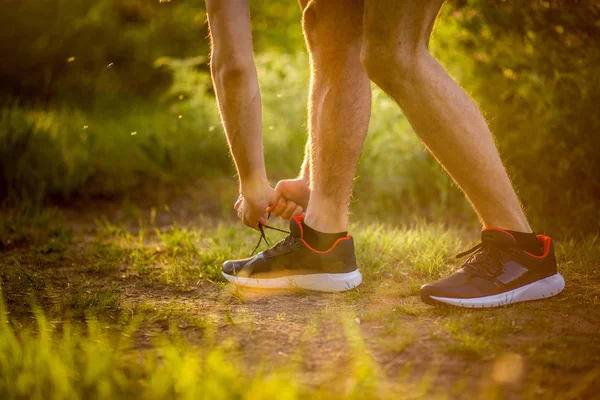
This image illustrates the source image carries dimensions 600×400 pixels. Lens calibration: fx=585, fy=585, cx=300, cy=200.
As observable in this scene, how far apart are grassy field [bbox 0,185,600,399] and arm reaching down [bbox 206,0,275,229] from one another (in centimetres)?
42

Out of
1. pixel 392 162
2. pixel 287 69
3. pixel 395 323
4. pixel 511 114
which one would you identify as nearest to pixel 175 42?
pixel 287 69

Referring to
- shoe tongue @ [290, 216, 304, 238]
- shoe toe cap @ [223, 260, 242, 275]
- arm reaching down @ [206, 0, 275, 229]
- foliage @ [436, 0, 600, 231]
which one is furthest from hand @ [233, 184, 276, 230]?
foliage @ [436, 0, 600, 231]

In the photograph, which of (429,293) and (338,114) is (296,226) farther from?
(429,293)

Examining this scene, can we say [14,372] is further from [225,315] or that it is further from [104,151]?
[104,151]

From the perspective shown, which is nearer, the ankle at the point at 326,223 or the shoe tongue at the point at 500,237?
the shoe tongue at the point at 500,237

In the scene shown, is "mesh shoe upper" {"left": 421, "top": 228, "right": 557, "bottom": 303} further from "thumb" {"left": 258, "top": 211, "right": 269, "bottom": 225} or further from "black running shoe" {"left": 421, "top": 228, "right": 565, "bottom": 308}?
"thumb" {"left": 258, "top": 211, "right": 269, "bottom": 225}

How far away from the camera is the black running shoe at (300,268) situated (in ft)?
7.48

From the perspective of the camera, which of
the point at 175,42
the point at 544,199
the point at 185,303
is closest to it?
the point at 185,303

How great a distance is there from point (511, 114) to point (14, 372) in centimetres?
289

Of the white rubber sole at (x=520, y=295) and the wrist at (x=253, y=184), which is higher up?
the wrist at (x=253, y=184)

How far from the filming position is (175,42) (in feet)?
24.1

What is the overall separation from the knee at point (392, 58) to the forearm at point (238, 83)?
41 cm

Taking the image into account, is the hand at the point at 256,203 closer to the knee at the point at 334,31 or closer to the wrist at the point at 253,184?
the wrist at the point at 253,184

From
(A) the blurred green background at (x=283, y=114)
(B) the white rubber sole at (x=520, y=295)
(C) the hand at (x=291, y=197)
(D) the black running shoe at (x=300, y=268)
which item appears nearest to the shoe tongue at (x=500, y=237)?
(B) the white rubber sole at (x=520, y=295)
